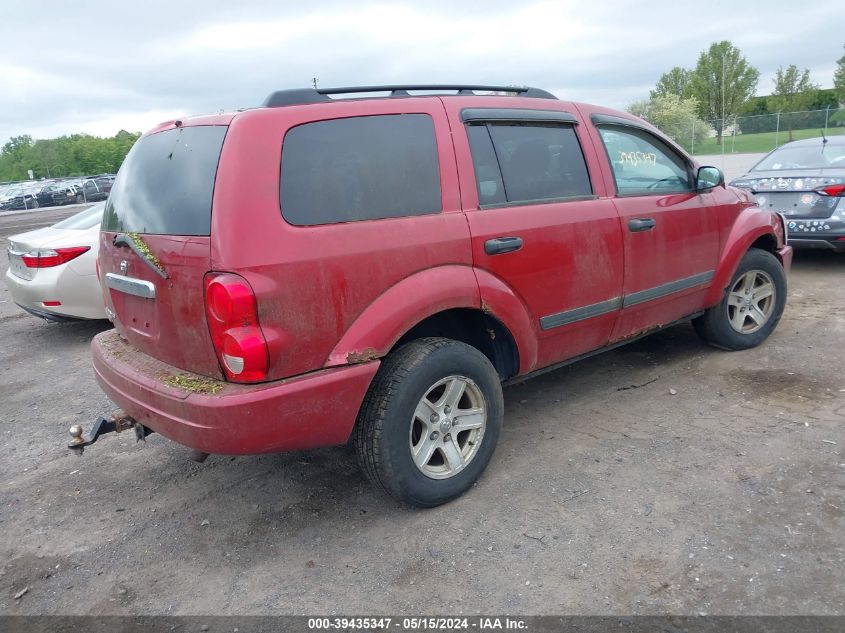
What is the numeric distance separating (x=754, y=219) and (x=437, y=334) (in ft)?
9.63

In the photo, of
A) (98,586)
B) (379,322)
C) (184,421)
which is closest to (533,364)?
(379,322)

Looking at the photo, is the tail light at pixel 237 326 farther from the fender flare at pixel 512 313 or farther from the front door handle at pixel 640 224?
the front door handle at pixel 640 224

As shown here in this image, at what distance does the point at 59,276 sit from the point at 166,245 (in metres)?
→ 4.22

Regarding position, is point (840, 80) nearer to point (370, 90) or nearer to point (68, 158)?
point (370, 90)

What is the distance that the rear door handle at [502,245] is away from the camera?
11.1ft

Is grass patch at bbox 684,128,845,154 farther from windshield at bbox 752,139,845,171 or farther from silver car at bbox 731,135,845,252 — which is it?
silver car at bbox 731,135,845,252

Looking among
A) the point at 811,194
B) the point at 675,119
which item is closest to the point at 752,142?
the point at 675,119

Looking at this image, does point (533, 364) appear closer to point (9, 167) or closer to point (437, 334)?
point (437, 334)

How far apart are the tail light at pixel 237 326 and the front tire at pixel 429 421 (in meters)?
0.60

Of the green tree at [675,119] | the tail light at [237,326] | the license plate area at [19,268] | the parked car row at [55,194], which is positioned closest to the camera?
the tail light at [237,326]

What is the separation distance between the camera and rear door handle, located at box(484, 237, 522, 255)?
3.38 metres

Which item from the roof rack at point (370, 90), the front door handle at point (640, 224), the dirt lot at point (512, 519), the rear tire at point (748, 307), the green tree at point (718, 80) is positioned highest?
the green tree at point (718, 80)

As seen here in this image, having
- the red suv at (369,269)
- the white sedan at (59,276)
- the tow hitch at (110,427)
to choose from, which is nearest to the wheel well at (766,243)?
the red suv at (369,269)

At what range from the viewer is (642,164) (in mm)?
4430
